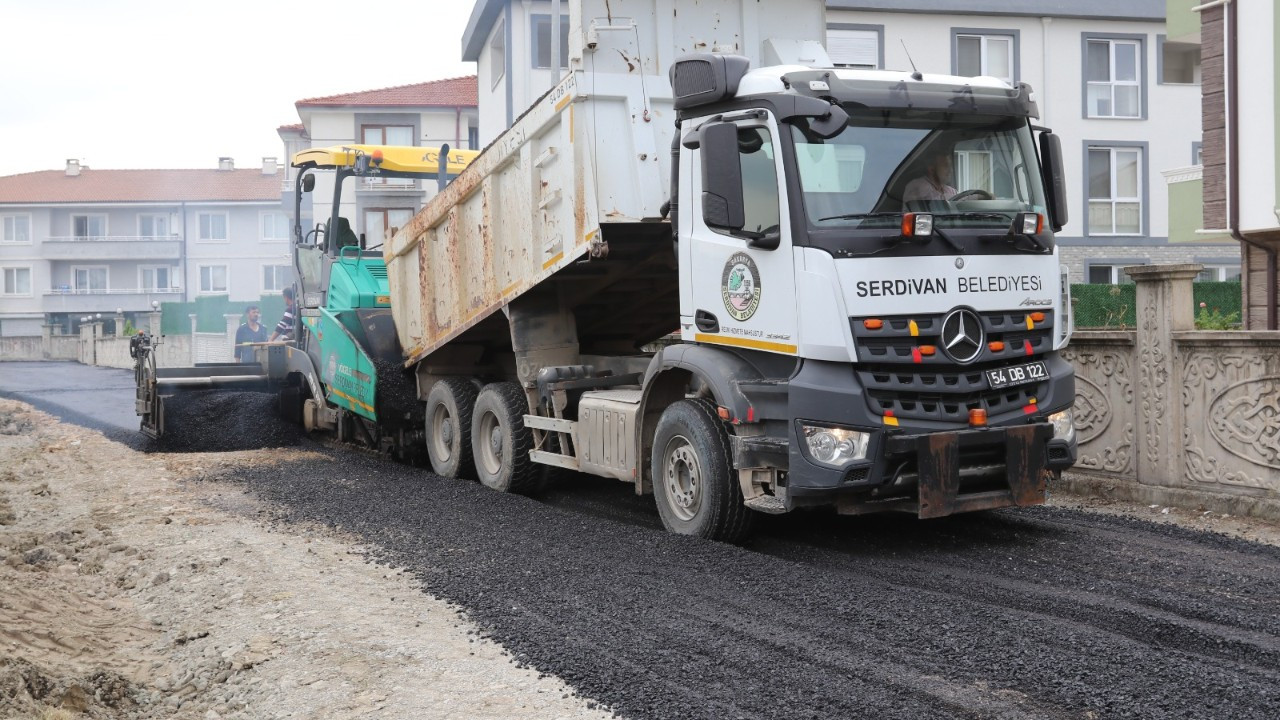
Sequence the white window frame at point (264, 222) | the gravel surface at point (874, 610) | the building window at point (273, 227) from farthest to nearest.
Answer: the building window at point (273, 227)
the white window frame at point (264, 222)
the gravel surface at point (874, 610)

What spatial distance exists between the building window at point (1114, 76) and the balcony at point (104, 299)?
159ft

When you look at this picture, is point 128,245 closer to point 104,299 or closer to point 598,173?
point 104,299

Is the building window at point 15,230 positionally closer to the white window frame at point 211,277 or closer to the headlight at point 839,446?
the white window frame at point 211,277

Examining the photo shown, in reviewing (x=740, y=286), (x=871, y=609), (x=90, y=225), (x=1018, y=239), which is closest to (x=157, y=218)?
(x=90, y=225)

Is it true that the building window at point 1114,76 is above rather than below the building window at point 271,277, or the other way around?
above

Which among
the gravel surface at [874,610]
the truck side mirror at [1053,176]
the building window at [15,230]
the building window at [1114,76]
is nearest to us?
the gravel surface at [874,610]

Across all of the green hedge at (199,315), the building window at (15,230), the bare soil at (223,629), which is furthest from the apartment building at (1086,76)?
the building window at (15,230)

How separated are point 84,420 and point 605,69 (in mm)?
13139

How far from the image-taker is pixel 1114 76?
28844 mm

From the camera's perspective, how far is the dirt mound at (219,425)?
1351 centimetres

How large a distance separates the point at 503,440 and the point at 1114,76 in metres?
23.7

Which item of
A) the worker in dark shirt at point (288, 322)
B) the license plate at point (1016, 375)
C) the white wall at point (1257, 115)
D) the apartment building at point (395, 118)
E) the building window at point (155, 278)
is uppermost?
the apartment building at point (395, 118)

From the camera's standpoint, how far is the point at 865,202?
6.60 meters

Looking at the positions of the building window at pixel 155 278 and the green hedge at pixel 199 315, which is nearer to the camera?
the green hedge at pixel 199 315
